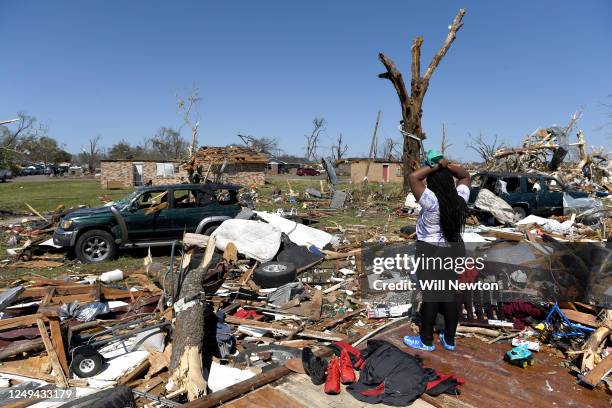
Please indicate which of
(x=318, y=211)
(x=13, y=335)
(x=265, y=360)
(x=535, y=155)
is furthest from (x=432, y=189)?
(x=535, y=155)

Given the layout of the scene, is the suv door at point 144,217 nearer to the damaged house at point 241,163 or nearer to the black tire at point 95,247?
the black tire at point 95,247

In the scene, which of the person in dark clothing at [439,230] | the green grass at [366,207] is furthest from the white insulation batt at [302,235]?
the person in dark clothing at [439,230]

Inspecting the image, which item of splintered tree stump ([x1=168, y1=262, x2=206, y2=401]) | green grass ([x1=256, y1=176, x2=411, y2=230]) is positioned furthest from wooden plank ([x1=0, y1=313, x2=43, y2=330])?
green grass ([x1=256, y1=176, x2=411, y2=230])

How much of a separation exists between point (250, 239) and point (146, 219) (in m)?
2.78

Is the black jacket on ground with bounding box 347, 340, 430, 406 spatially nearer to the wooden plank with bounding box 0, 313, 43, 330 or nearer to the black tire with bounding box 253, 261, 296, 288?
the black tire with bounding box 253, 261, 296, 288

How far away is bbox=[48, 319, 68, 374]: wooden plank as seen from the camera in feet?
13.8

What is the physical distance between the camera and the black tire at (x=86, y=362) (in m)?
4.10

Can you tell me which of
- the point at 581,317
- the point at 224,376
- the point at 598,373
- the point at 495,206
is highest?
the point at 495,206

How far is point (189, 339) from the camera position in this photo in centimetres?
402

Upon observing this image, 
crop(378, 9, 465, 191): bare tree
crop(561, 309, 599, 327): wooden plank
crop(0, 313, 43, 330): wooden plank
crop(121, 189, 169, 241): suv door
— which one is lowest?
crop(0, 313, 43, 330): wooden plank

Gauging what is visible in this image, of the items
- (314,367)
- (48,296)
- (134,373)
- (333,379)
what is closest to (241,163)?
(48,296)

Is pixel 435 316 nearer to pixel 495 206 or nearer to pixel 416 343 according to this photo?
pixel 416 343

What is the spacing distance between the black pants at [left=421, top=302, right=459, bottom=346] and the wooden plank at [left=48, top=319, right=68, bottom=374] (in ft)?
13.0

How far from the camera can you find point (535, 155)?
80.4 feet
